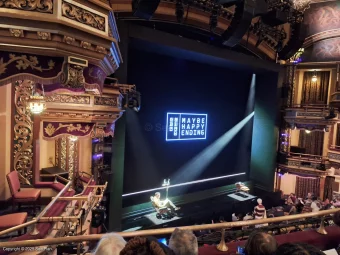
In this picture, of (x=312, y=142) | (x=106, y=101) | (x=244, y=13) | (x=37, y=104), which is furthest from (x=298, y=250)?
(x=312, y=142)

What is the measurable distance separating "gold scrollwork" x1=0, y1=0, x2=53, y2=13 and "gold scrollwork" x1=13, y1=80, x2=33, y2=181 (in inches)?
149

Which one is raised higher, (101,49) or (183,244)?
(101,49)

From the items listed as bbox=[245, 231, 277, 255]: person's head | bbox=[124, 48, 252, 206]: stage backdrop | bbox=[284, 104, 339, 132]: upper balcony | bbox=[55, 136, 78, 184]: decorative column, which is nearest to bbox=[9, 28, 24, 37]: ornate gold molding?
bbox=[245, 231, 277, 255]: person's head

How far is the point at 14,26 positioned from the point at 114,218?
665 cm

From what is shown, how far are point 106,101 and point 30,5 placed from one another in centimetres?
336

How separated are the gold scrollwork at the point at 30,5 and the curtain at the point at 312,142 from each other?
15737 mm

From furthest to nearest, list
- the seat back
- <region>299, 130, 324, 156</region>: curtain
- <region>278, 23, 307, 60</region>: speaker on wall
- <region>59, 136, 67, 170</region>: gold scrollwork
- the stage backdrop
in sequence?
1. <region>299, 130, 324, 156</region>: curtain
2. the stage backdrop
3. <region>278, 23, 307, 60</region>: speaker on wall
4. <region>59, 136, 67, 170</region>: gold scrollwork
5. the seat back

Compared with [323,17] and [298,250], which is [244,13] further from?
[323,17]

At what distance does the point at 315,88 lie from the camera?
13828 mm

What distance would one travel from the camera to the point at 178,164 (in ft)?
33.1

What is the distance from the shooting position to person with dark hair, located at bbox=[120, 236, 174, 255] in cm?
101

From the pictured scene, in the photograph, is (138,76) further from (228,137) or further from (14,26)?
(14,26)

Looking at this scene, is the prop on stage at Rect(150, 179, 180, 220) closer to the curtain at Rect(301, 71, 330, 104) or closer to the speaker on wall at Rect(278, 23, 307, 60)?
the speaker on wall at Rect(278, 23, 307, 60)

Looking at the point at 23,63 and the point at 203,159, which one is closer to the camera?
the point at 23,63
